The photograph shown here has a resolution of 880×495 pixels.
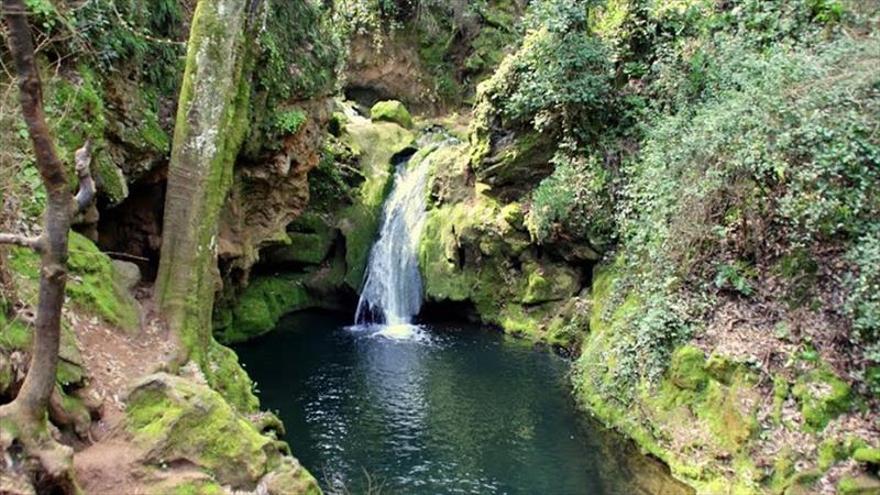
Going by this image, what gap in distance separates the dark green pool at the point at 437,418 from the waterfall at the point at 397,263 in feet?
7.65

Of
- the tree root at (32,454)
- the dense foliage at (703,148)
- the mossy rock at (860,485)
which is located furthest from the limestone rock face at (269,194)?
the mossy rock at (860,485)

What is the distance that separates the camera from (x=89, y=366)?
25.0ft

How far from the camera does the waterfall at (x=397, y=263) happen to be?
20641 mm

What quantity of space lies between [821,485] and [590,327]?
737 centimetres

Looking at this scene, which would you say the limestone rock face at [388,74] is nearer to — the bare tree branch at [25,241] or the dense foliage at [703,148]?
the dense foliage at [703,148]

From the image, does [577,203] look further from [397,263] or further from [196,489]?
[196,489]

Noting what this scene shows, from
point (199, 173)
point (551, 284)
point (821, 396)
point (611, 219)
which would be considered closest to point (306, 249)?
point (551, 284)

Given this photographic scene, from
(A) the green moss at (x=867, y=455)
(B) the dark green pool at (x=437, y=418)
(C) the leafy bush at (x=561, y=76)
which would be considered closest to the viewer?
(A) the green moss at (x=867, y=455)

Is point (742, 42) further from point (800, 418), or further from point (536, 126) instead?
point (800, 418)

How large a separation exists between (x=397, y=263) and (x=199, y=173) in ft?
38.1

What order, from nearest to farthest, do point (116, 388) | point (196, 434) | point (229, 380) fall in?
1. point (196, 434)
2. point (116, 388)
3. point (229, 380)

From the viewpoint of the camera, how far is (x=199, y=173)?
9820 mm

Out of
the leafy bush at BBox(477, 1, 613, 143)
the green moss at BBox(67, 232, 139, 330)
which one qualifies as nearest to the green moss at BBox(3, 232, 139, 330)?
the green moss at BBox(67, 232, 139, 330)

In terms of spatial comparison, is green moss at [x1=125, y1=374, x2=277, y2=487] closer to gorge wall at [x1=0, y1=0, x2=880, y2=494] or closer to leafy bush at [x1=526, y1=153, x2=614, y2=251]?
gorge wall at [x1=0, y1=0, x2=880, y2=494]
